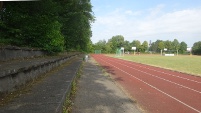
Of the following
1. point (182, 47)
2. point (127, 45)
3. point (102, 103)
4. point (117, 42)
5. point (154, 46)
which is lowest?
point (102, 103)

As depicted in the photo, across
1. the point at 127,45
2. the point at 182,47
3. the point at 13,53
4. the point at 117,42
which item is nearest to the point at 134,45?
the point at 127,45

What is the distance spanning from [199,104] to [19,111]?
6.15 metres

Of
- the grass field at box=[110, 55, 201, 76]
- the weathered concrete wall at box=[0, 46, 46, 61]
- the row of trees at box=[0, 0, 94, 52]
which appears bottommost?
the grass field at box=[110, 55, 201, 76]

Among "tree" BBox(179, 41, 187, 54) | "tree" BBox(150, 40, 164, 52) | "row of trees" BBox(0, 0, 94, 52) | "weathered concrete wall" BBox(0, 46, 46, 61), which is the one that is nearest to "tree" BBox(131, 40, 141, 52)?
"tree" BBox(150, 40, 164, 52)

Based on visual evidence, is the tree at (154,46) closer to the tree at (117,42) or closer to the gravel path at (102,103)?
the tree at (117,42)

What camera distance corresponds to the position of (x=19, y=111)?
470cm

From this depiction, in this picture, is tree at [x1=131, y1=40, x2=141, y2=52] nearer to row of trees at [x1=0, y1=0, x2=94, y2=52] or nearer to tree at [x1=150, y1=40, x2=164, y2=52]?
tree at [x1=150, y1=40, x2=164, y2=52]

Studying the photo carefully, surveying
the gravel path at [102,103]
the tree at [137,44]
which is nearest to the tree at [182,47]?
the tree at [137,44]

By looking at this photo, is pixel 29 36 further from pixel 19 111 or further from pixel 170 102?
pixel 19 111

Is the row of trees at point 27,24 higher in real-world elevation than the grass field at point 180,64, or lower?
higher

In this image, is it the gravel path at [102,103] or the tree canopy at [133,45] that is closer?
the gravel path at [102,103]

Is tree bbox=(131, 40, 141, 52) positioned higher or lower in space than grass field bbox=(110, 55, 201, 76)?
higher

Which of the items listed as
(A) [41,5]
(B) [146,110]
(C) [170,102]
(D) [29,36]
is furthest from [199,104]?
(A) [41,5]

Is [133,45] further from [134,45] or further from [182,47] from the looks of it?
[182,47]
